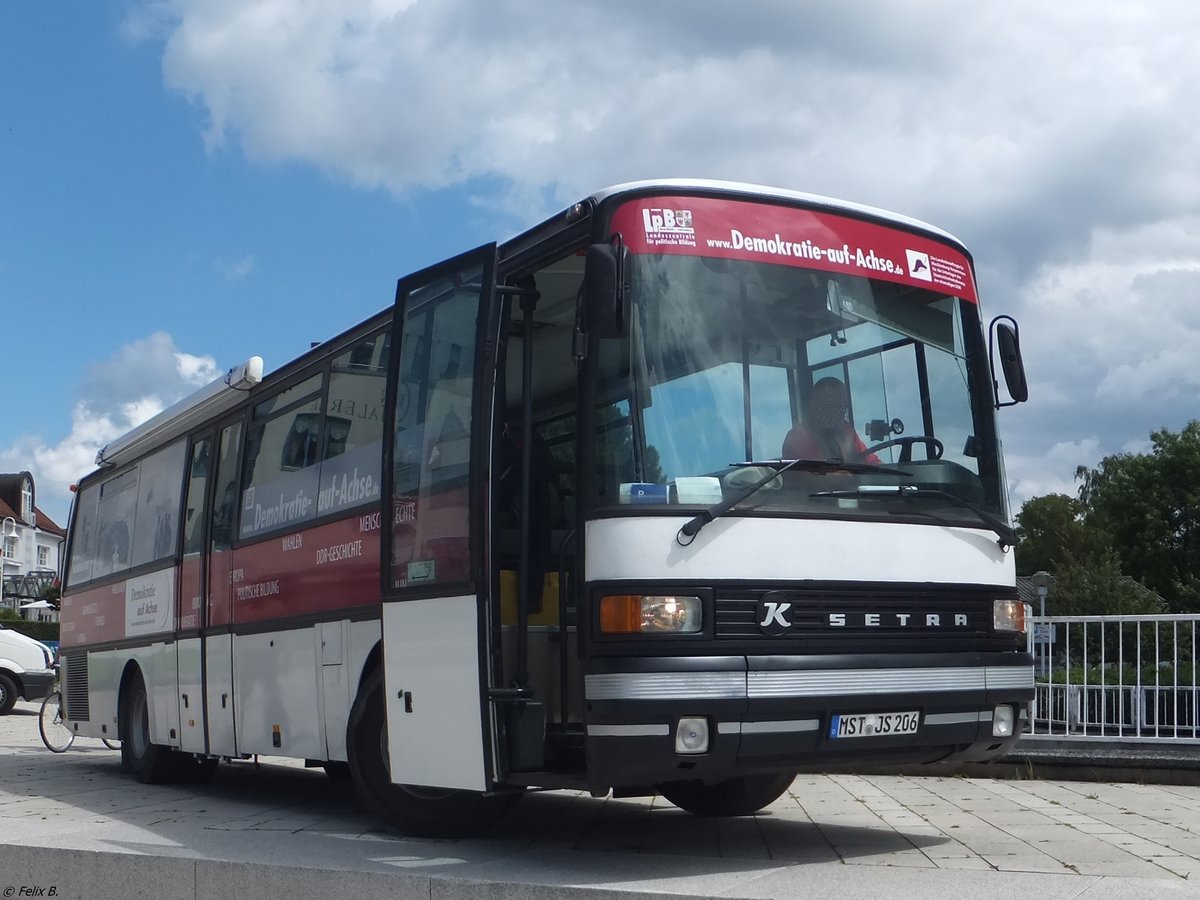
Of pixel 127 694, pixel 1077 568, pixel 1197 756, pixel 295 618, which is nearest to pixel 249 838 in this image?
pixel 295 618

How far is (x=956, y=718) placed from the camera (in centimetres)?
735

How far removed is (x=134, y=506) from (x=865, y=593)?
10.0m

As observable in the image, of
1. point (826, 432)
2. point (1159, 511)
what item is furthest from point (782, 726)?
point (1159, 511)

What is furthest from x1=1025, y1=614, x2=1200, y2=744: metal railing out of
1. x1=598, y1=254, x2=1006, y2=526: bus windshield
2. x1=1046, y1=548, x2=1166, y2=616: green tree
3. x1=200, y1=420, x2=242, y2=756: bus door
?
x1=1046, y1=548, x2=1166, y2=616: green tree

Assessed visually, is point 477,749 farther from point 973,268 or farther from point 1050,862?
point 973,268

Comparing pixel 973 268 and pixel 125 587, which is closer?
pixel 973 268

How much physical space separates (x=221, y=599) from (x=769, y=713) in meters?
6.61

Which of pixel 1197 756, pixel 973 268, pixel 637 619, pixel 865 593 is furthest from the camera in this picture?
pixel 1197 756

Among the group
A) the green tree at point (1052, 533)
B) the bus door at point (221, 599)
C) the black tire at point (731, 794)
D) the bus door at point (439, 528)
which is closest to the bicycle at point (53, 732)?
the bus door at point (221, 599)

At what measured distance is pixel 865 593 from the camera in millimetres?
7117

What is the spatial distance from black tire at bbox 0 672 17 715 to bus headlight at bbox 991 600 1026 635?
25428 mm

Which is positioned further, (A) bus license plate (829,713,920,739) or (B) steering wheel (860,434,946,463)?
(B) steering wheel (860,434,946,463)

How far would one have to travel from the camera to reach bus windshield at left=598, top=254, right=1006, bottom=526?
6.87 meters

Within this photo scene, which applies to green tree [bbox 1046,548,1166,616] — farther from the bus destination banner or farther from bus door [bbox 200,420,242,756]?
the bus destination banner
